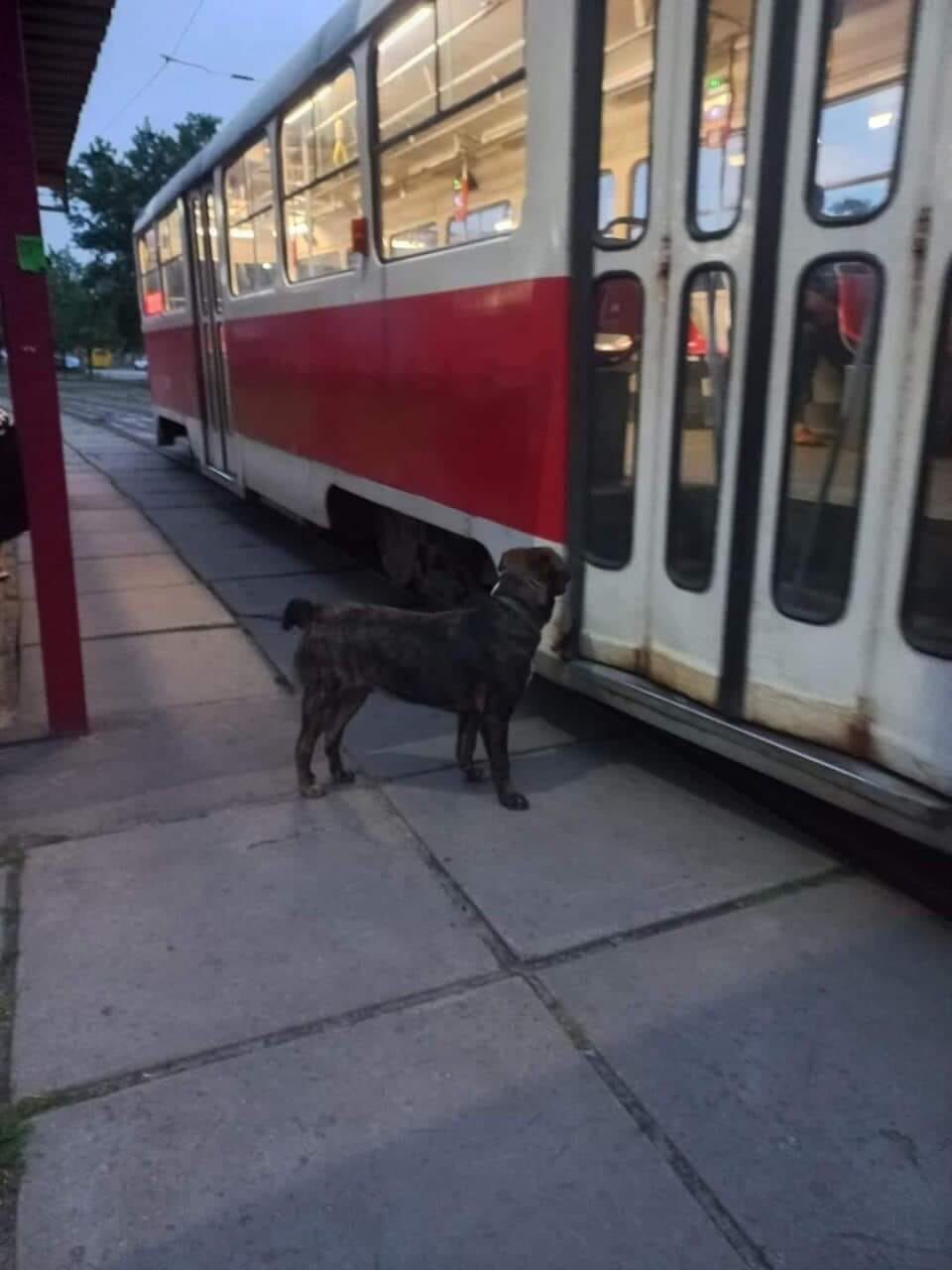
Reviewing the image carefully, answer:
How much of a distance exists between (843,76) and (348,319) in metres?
3.06

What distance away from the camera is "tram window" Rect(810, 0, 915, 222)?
7.71 feet

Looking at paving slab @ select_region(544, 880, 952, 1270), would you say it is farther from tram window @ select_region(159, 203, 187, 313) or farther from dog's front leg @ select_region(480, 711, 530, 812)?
tram window @ select_region(159, 203, 187, 313)

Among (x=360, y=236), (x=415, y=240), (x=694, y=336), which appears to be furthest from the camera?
(x=360, y=236)

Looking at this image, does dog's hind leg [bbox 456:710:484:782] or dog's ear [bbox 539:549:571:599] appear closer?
dog's ear [bbox 539:549:571:599]

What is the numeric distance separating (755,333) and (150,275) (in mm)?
11148

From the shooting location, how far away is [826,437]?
2.64 m

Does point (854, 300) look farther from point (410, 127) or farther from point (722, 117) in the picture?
point (410, 127)

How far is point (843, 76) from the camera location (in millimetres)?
2473

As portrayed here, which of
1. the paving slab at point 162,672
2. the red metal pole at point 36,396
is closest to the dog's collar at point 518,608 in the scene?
the paving slab at point 162,672

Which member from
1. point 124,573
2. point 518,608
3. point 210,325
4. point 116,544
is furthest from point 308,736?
point 210,325

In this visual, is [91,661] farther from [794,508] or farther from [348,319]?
[794,508]

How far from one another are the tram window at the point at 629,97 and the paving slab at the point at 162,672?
2581 millimetres

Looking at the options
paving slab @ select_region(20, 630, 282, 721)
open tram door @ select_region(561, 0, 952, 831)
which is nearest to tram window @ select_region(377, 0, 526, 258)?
open tram door @ select_region(561, 0, 952, 831)

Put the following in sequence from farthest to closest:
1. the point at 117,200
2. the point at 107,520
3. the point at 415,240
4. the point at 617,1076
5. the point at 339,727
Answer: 1. the point at 117,200
2. the point at 107,520
3. the point at 415,240
4. the point at 339,727
5. the point at 617,1076
